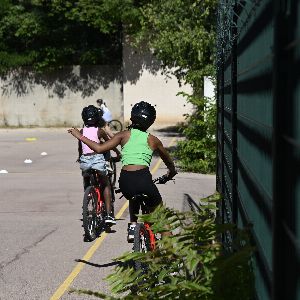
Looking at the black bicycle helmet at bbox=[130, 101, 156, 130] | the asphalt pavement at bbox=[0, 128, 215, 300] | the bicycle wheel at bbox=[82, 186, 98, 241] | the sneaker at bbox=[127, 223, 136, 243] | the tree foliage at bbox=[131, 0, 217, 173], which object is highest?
the tree foliage at bbox=[131, 0, 217, 173]

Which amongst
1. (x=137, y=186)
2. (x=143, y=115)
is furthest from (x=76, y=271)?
(x=143, y=115)

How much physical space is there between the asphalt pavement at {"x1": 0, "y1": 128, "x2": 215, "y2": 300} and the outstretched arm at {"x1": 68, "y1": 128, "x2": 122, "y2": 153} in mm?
972

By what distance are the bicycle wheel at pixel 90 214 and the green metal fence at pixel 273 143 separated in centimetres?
603

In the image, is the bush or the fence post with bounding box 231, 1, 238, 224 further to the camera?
the bush

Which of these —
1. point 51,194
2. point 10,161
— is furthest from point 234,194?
point 10,161

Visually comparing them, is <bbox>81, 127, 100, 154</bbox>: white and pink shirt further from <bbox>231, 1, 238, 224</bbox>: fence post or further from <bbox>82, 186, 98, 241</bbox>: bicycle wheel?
<bbox>231, 1, 238, 224</bbox>: fence post

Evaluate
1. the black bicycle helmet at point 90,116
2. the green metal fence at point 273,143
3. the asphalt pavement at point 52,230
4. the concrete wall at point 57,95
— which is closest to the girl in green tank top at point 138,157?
the asphalt pavement at point 52,230

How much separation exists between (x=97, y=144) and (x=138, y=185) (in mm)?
882

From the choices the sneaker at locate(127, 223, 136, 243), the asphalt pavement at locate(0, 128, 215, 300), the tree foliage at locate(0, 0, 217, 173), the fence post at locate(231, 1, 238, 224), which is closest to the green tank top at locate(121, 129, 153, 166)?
the sneaker at locate(127, 223, 136, 243)

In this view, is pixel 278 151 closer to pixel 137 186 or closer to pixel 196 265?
pixel 196 265

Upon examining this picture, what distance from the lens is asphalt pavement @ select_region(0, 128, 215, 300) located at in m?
8.20

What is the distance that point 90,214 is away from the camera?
1060cm

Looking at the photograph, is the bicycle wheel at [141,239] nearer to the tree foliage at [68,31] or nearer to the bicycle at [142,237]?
the bicycle at [142,237]

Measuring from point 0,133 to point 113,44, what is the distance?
7267 millimetres
